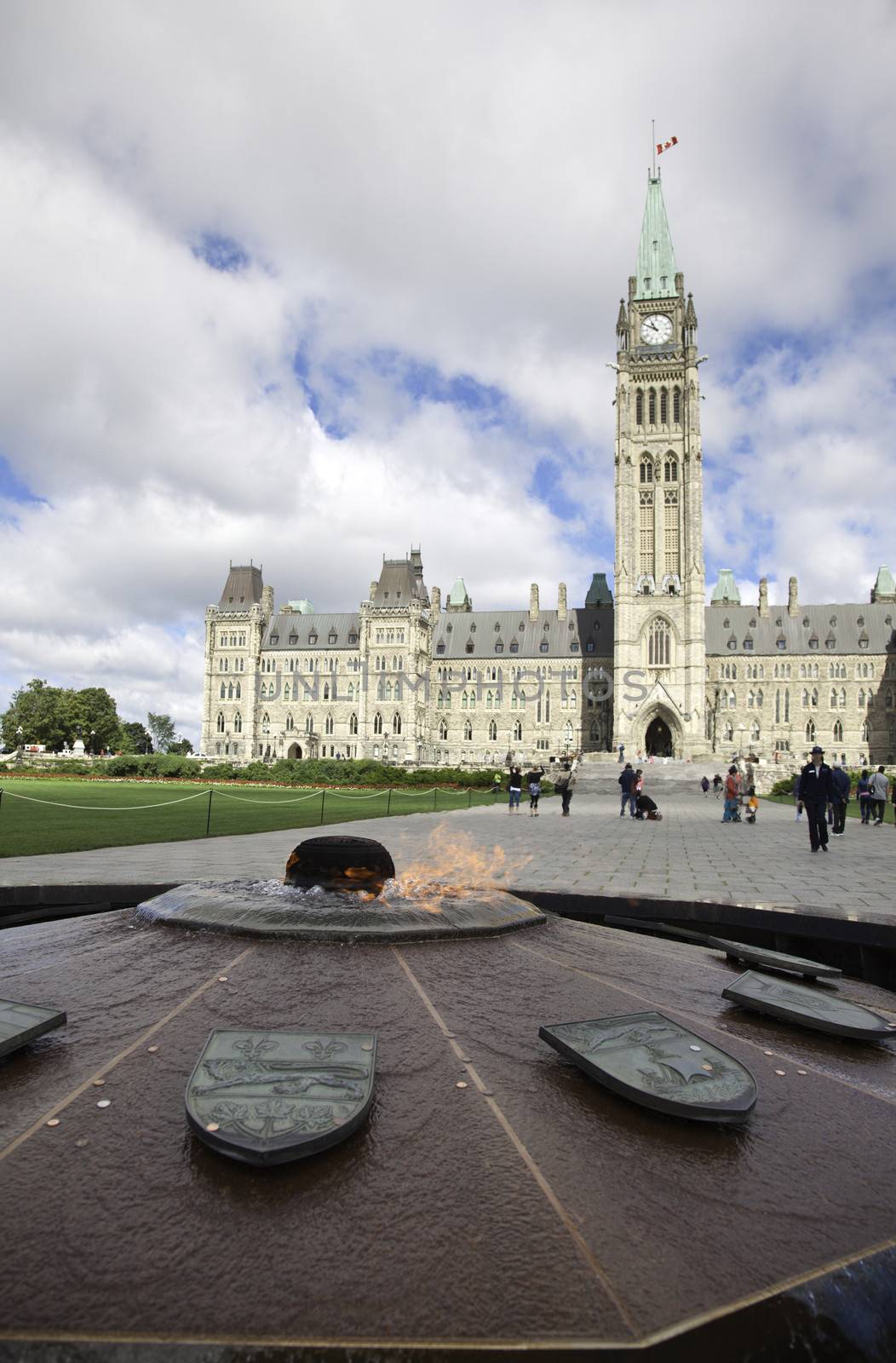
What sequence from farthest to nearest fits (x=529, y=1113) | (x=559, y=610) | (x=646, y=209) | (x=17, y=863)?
(x=559, y=610) → (x=646, y=209) → (x=17, y=863) → (x=529, y=1113)

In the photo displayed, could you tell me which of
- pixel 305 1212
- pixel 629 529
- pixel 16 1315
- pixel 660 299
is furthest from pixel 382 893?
pixel 660 299

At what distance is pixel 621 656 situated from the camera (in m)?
72.4

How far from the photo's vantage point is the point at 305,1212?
2.37 metres

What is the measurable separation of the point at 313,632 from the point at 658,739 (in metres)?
39.8

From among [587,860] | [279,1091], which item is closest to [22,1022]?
[279,1091]

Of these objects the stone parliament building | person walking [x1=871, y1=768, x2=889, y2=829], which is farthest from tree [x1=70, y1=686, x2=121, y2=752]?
person walking [x1=871, y1=768, x2=889, y2=829]

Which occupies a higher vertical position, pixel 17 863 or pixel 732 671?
pixel 732 671

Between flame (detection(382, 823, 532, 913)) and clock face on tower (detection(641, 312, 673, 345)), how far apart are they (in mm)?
72158

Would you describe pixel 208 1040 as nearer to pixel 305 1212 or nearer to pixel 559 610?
pixel 305 1212

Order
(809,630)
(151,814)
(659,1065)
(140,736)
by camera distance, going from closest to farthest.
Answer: (659,1065), (151,814), (809,630), (140,736)

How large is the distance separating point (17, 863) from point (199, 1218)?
8831 mm

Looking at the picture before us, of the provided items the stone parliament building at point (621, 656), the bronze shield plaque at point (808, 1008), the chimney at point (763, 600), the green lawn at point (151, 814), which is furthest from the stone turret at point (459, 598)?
the bronze shield plaque at point (808, 1008)

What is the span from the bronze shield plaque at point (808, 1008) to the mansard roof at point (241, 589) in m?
88.5

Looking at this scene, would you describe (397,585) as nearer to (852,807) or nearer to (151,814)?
(852,807)
